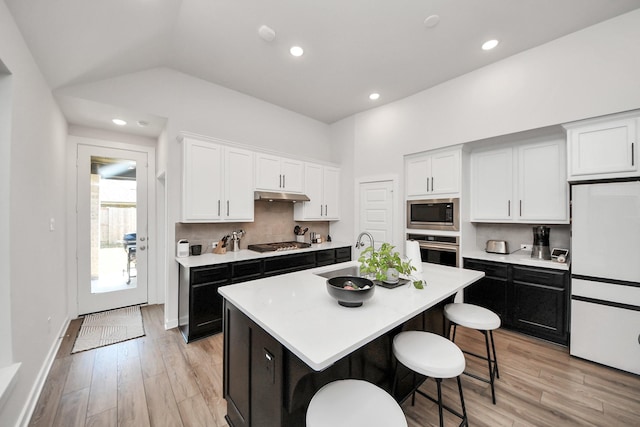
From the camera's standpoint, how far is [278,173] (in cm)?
392

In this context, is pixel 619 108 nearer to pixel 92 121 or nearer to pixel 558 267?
pixel 558 267

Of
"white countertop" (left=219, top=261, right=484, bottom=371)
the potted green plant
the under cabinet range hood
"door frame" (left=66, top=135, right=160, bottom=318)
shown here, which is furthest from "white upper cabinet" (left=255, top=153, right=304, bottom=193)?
the potted green plant

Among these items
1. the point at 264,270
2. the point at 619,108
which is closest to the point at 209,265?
the point at 264,270

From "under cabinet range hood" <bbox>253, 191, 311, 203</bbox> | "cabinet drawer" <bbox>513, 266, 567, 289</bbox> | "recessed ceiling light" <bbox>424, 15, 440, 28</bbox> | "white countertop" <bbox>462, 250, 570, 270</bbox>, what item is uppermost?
"recessed ceiling light" <bbox>424, 15, 440, 28</bbox>

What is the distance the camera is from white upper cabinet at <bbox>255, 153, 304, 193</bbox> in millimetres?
3707

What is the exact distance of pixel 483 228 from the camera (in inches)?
148

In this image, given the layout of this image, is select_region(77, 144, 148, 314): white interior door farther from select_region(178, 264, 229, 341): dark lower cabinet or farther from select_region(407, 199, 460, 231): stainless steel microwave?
select_region(407, 199, 460, 231): stainless steel microwave

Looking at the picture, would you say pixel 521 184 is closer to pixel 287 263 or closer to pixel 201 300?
pixel 287 263

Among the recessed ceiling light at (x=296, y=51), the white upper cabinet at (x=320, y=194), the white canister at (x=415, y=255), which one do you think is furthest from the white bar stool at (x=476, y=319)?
the recessed ceiling light at (x=296, y=51)

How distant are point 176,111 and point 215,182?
1.07 m

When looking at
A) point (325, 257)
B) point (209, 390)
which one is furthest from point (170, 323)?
point (325, 257)

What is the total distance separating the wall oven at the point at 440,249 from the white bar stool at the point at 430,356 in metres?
1.93

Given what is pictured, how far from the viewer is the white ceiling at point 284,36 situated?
198 centimetres

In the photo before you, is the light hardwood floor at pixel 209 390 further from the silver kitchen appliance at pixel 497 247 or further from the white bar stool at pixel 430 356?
the silver kitchen appliance at pixel 497 247
